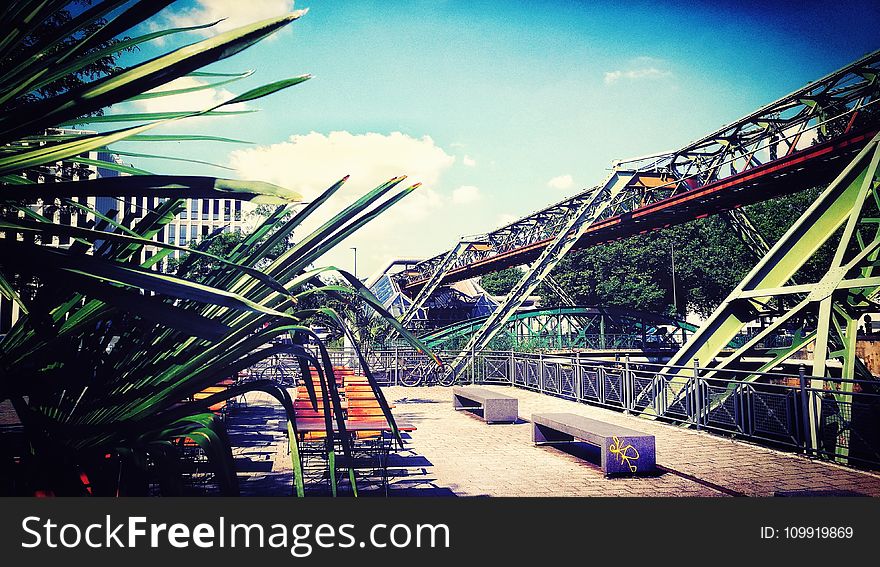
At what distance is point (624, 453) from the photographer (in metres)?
7.64

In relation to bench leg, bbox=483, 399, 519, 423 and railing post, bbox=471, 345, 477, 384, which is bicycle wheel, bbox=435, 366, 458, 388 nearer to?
railing post, bbox=471, 345, 477, 384

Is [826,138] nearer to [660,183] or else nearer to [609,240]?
[660,183]

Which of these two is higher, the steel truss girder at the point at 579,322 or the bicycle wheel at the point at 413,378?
the steel truss girder at the point at 579,322

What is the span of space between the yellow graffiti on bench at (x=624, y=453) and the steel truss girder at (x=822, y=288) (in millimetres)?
3202

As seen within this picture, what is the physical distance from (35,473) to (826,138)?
16.4 m

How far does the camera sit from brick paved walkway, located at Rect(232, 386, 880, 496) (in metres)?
6.96

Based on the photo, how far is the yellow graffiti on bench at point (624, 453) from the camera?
7594mm

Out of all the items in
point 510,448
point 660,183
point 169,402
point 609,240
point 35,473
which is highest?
point 660,183

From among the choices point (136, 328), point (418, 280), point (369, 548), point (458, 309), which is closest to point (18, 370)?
point (136, 328)

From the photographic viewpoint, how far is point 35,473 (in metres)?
1.91

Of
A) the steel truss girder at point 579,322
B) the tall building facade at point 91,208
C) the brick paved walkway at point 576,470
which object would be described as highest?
the tall building facade at point 91,208
